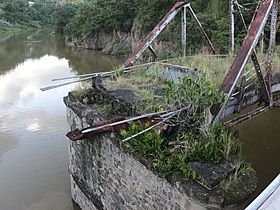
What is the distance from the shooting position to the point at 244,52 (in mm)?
5152

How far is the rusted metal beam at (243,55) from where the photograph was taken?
4.96m

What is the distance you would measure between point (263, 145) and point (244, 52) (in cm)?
587

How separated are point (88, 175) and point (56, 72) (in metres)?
17.6

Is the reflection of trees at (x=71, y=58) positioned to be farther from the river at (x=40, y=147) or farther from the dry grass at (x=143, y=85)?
the dry grass at (x=143, y=85)

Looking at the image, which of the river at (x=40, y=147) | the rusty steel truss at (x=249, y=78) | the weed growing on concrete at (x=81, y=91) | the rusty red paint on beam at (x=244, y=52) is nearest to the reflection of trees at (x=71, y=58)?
the river at (x=40, y=147)

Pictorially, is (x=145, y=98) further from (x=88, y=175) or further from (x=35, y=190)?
(x=35, y=190)

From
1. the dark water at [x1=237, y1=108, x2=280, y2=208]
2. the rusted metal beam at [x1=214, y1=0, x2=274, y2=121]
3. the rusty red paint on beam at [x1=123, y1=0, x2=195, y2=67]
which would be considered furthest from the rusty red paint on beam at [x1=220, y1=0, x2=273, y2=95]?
the dark water at [x1=237, y1=108, x2=280, y2=208]

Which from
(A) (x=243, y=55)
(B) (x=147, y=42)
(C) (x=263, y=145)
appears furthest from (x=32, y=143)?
(A) (x=243, y=55)

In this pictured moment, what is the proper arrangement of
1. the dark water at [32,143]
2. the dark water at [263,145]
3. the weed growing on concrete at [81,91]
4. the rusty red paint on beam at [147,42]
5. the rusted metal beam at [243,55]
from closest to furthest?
the rusted metal beam at [243,55]
the weed growing on concrete at [81,91]
the rusty red paint on beam at [147,42]
the dark water at [32,143]
the dark water at [263,145]

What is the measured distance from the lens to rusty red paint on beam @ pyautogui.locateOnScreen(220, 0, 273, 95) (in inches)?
A: 196

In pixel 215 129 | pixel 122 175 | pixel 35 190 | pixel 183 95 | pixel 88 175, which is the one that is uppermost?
pixel 183 95

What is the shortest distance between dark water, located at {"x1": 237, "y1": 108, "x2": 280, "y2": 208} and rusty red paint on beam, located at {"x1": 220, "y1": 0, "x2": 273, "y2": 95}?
11.2 ft

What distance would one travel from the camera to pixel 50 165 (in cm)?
960

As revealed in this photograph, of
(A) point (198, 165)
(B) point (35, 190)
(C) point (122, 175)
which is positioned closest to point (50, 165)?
(B) point (35, 190)
